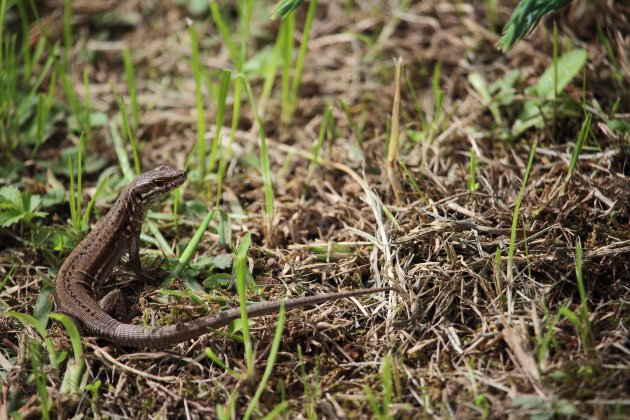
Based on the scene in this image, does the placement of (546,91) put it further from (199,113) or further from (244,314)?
(244,314)

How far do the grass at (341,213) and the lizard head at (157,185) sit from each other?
26cm

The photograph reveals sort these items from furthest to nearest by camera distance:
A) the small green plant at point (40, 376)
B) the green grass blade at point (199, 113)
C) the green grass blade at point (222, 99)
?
the green grass blade at point (199, 113)
the green grass blade at point (222, 99)
the small green plant at point (40, 376)

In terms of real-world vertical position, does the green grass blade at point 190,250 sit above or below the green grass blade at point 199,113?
below

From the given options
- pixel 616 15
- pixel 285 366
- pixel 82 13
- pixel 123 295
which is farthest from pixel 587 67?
pixel 82 13

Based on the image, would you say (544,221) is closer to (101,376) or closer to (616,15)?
(616,15)

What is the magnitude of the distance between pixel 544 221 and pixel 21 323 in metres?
3.41

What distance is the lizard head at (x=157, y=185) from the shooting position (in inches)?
187

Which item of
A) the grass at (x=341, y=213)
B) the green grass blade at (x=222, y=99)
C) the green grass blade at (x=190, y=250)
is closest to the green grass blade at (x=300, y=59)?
the grass at (x=341, y=213)

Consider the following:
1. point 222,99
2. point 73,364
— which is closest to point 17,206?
point 73,364

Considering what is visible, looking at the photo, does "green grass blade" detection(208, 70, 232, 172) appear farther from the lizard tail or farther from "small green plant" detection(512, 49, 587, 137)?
"small green plant" detection(512, 49, 587, 137)

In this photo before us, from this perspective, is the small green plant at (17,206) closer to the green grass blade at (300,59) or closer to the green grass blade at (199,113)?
the green grass blade at (199,113)

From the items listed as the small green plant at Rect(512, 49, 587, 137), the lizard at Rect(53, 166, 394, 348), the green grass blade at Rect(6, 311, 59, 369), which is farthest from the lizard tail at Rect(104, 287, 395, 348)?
the small green plant at Rect(512, 49, 587, 137)

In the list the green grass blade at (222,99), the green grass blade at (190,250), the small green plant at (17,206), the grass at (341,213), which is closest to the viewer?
the grass at (341,213)

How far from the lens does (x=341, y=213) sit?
486 cm
